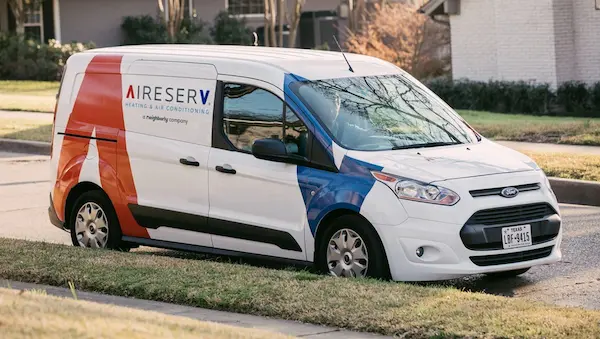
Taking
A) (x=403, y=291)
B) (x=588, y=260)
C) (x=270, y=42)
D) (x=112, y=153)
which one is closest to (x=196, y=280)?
(x=403, y=291)

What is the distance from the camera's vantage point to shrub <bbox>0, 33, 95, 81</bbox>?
119 ft

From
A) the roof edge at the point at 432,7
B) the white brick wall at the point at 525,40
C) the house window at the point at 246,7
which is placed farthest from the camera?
the house window at the point at 246,7

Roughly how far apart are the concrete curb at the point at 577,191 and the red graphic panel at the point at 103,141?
18.8 feet

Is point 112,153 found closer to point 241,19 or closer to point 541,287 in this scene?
point 541,287

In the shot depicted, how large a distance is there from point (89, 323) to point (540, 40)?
72.5 ft

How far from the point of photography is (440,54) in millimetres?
33875

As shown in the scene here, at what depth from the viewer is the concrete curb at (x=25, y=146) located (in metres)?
19.5

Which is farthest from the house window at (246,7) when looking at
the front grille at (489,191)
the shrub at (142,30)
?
the front grille at (489,191)

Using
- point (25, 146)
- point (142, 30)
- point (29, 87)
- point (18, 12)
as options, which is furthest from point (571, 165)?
point (142, 30)

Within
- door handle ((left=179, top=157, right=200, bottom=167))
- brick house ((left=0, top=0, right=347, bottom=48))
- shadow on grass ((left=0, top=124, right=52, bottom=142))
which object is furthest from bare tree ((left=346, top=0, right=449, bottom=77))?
door handle ((left=179, top=157, right=200, bottom=167))

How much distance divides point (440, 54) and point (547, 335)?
90.7 feet

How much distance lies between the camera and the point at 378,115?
9602 millimetres

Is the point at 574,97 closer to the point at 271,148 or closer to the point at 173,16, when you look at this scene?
the point at 173,16

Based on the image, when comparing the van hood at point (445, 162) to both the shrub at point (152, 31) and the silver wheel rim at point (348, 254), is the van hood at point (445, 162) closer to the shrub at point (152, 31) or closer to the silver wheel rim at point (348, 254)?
the silver wheel rim at point (348, 254)
